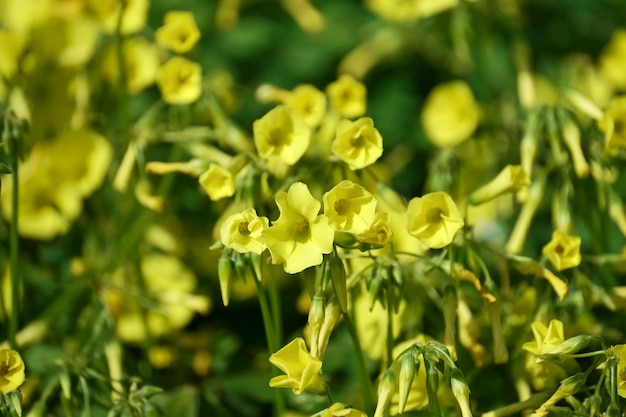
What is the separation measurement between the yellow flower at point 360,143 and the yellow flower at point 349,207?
94 mm

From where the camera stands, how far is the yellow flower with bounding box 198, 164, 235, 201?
1.09 metres

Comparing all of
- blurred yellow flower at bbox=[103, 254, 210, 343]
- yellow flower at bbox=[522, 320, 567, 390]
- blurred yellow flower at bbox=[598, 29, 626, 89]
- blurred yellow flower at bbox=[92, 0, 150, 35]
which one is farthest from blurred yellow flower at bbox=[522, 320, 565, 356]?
blurred yellow flower at bbox=[598, 29, 626, 89]

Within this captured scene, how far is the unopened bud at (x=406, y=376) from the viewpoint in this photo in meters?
0.93

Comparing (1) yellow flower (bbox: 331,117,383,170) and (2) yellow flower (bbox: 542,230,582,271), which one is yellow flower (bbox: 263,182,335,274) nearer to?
(1) yellow flower (bbox: 331,117,383,170)

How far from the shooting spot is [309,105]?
4.00 feet

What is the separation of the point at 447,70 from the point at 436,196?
3.56 ft

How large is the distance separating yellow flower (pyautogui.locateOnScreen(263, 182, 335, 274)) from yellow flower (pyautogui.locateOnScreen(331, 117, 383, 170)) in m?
0.10

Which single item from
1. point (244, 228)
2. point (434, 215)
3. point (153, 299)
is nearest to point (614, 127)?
point (434, 215)

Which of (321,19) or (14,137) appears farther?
(321,19)

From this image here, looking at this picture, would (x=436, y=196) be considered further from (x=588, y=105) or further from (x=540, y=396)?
(x=588, y=105)

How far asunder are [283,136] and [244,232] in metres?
0.19

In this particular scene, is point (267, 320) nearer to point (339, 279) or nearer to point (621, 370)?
point (339, 279)

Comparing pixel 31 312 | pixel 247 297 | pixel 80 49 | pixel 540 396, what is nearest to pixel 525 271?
pixel 540 396

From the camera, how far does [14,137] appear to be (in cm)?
114
